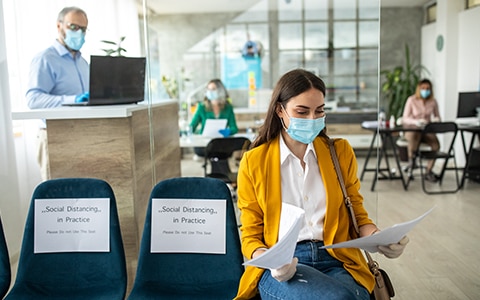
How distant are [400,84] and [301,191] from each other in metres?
7.26

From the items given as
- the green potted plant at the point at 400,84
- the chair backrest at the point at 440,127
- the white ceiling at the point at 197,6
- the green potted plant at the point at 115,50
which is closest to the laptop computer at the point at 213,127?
the white ceiling at the point at 197,6

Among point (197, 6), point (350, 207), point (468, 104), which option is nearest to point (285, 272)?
point (350, 207)

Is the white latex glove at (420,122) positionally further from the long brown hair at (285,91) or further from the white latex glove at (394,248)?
the white latex glove at (394,248)

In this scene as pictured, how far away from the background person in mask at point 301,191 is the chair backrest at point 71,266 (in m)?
0.64

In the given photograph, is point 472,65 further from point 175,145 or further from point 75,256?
point 75,256

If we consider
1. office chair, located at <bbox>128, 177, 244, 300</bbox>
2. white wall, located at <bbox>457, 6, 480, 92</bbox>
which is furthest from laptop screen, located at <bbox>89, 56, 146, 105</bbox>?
white wall, located at <bbox>457, 6, 480, 92</bbox>

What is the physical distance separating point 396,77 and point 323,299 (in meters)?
7.59

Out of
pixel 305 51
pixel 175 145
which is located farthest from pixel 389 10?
pixel 175 145

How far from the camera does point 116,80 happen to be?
117 inches

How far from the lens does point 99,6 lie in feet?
10.6

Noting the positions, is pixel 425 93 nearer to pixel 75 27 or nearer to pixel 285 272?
pixel 75 27

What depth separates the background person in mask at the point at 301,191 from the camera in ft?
6.38

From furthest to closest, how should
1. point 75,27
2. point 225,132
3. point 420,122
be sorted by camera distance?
point 420,122 → point 225,132 → point 75,27

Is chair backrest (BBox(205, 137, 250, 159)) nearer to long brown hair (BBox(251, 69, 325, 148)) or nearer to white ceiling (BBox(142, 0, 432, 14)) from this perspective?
white ceiling (BBox(142, 0, 432, 14))
